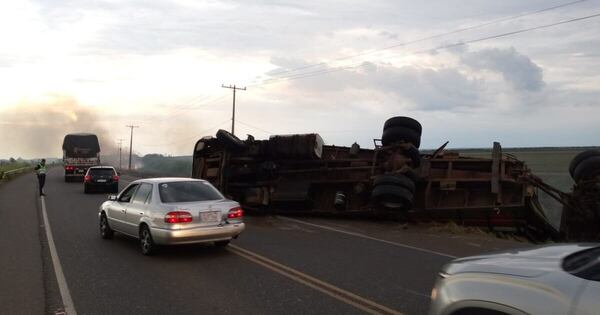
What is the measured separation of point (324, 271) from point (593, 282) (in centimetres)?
545

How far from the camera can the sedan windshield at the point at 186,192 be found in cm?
938

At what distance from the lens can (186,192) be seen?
9.62 m

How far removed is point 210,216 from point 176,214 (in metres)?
0.62

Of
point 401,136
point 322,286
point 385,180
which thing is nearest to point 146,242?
point 322,286

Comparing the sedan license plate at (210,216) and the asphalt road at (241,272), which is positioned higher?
the sedan license plate at (210,216)

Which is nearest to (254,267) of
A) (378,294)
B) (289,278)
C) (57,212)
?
(289,278)

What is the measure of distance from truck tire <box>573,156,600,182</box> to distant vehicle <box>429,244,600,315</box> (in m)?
10.9

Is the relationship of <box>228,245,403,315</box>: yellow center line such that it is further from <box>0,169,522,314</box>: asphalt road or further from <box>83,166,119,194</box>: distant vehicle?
<box>83,166,119,194</box>: distant vehicle

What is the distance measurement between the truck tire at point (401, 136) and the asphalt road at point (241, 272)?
3.07m

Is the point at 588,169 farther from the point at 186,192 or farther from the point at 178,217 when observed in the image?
the point at 178,217

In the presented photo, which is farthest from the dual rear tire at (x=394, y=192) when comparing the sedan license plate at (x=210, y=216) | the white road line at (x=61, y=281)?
the white road line at (x=61, y=281)

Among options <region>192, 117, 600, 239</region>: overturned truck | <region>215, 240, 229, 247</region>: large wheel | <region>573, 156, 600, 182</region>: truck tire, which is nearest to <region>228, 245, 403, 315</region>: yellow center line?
<region>215, 240, 229, 247</region>: large wheel

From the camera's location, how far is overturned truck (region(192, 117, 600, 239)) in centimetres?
1353

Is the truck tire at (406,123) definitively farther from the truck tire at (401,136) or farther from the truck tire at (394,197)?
the truck tire at (394,197)
